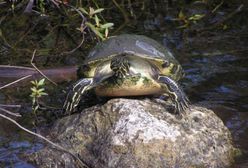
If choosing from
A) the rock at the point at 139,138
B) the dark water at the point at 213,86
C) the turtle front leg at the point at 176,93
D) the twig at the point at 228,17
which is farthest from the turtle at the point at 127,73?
the twig at the point at 228,17

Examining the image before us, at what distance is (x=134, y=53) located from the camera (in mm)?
4027

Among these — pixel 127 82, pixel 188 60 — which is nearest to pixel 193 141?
pixel 127 82

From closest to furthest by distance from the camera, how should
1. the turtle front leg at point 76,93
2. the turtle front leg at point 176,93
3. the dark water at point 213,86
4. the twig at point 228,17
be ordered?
the turtle front leg at point 176,93 → the turtle front leg at point 76,93 → the dark water at point 213,86 → the twig at point 228,17

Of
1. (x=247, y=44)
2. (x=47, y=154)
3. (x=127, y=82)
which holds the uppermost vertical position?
(x=127, y=82)

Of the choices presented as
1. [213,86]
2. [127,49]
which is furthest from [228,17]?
[127,49]

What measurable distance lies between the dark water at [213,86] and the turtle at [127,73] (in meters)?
0.49

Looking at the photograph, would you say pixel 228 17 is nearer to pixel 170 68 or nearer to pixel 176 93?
pixel 170 68

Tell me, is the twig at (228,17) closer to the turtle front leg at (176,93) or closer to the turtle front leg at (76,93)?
the turtle front leg at (176,93)

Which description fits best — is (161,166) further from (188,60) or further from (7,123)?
(188,60)

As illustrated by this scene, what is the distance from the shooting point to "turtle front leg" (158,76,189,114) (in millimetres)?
3873

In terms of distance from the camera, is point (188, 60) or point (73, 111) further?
point (188, 60)

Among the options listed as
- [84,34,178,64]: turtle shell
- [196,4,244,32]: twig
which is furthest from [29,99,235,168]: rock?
[196,4,244,32]: twig

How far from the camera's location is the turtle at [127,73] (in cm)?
395

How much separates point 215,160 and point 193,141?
0.62ft
